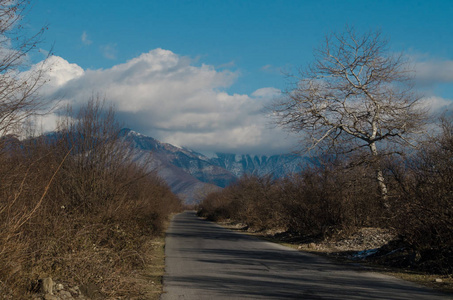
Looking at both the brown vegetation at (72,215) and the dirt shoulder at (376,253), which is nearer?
the brown vegetation at (72,215)

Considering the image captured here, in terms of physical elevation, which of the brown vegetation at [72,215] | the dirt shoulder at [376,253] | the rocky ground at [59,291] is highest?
the brown vegetation at [72,215]

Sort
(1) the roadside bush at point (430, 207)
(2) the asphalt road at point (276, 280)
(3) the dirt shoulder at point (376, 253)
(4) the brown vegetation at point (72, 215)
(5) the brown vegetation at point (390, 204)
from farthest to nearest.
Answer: (5) the brown vegetation at point (390, 204), (1) the roadside bush at point (430, 207), (3) the dirt shoulder at point (376, 253), (2) the asphalt road at point (276, 280), (4) the brown vegetation at point (72, 215)

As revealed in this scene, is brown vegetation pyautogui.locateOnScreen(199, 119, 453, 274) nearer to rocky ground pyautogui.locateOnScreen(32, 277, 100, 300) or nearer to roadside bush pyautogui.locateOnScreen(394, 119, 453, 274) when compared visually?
roadside bush pyautogui.locateOnScreen(394, 119, 453, 274)

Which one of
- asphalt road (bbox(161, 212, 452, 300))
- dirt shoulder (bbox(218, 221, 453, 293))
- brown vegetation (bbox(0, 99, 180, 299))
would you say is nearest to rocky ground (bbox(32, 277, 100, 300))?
brown vegetation (bbox(0, 99, 180, 299))

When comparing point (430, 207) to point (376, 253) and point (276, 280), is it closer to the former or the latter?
point (376, 253)

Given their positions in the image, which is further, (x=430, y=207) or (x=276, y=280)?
(x=430, y=207)

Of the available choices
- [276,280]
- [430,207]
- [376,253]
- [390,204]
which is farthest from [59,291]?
[376,253]

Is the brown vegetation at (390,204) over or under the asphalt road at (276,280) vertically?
over

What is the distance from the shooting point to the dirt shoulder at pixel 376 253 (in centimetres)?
1090

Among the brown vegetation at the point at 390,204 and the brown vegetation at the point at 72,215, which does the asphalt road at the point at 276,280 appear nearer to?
the brown vegetation at the point at 72,215

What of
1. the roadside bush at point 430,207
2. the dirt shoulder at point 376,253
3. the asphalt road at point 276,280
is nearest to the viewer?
the asphalt road at point 276,280

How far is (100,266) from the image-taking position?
8.37 meters

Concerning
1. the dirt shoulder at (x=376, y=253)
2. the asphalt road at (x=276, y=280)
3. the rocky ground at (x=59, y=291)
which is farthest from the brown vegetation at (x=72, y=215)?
the dirt shoulder at (x=376, y=253)

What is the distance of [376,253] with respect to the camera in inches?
623
